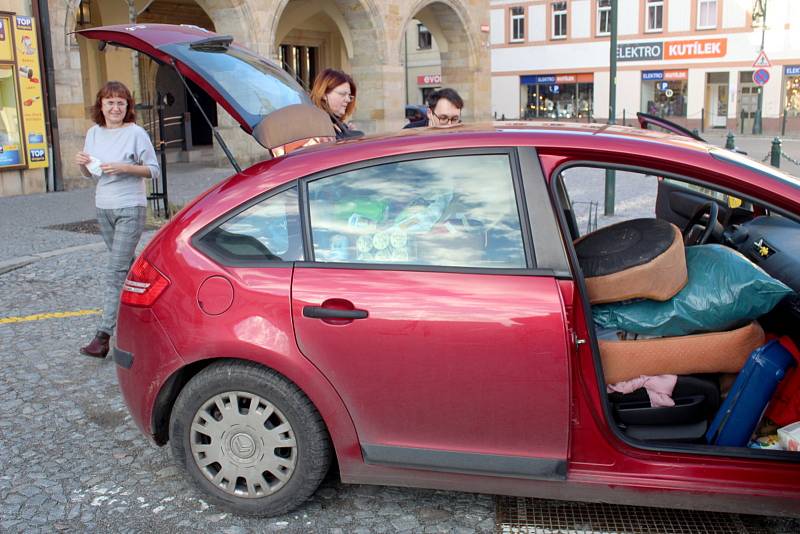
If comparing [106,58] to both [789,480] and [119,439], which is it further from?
[789,480]

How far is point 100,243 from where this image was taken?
9.74 metres

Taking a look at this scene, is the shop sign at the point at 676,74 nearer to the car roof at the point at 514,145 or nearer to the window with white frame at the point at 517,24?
the window with white frame at the point at 517,24

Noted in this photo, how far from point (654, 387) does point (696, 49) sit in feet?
142

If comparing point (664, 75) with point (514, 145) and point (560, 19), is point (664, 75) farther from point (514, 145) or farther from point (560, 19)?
point (514, 145)

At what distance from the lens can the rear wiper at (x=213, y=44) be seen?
13.8ft

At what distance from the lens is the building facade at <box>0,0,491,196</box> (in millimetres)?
14867

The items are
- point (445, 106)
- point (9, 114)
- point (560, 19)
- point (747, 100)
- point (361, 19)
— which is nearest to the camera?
point (445, 106)

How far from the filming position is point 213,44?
4.34 metres

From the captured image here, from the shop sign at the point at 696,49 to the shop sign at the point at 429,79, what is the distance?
13.4 meters

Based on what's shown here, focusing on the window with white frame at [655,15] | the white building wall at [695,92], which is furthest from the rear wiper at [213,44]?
the window with white frame at [655,15]

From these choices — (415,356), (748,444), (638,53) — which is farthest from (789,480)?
(638,53)

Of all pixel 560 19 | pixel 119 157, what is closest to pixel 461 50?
pixel 560 19

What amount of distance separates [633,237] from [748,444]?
912 mm

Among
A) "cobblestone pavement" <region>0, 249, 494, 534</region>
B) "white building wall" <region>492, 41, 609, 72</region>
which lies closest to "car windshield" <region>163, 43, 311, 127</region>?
"cobblestone pavement" <region>0, 249, 494, 534</region>
